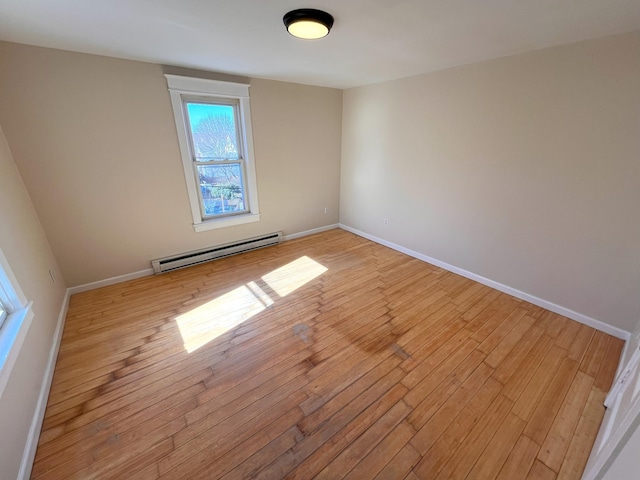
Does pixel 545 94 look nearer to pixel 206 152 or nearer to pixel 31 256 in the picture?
pixel 206 152

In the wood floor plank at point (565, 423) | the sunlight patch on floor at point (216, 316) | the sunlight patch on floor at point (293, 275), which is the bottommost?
the wood floor plank at point (565, 423)

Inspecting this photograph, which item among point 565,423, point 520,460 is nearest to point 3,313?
point 520,460

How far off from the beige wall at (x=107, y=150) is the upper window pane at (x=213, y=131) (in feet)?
0.88

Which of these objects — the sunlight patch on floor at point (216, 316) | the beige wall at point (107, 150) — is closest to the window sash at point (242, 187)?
the beige wall at point (107, 150)

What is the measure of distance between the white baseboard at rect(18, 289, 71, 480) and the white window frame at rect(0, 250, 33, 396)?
39 centimetres

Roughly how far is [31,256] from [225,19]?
2.38m

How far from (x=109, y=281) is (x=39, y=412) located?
172 cm

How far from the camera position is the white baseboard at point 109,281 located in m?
2.80

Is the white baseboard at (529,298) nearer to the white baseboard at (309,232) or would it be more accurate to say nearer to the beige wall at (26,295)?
the white baseboard at (309,232)

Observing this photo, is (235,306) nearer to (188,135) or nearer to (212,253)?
(212,253)

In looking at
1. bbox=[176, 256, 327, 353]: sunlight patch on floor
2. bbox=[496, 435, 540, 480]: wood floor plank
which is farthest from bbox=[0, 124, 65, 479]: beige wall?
bbox=[496, 435, 540, 480]: wood floor plank

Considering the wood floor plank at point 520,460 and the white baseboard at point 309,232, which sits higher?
the white baseboard at point 309,232

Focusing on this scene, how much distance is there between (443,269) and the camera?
3344 millimetres

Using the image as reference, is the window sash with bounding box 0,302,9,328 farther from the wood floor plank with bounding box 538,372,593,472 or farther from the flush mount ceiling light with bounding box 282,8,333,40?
the wood floor plank with bounding box 538,372,593,472
